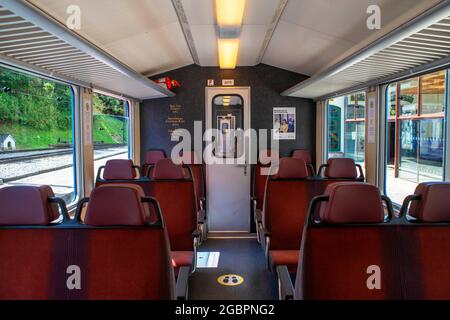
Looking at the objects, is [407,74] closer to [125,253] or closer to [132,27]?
[132,27]

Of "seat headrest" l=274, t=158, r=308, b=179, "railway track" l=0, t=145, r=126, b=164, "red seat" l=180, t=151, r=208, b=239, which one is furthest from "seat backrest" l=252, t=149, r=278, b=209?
"railway track" l=0, t=145, r=126, b=164

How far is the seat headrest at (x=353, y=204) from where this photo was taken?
6.44 feet

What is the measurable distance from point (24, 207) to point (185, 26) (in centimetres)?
278

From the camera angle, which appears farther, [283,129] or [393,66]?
[283,129]

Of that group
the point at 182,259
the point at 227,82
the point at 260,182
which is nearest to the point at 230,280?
the point at 182,259

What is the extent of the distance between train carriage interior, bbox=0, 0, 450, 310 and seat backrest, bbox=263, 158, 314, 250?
1 cm

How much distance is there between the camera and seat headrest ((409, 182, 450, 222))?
6.45ft

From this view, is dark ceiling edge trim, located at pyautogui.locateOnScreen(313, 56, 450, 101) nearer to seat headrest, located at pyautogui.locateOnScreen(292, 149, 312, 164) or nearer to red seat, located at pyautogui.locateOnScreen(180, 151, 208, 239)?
seat headrest, located at pyautogui.locateOnScreen(292, 149, 312, 164)

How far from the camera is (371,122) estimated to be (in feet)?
14.5

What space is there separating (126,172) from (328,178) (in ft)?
7.20

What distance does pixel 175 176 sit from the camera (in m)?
3.81

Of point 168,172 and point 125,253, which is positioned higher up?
point 168,172
